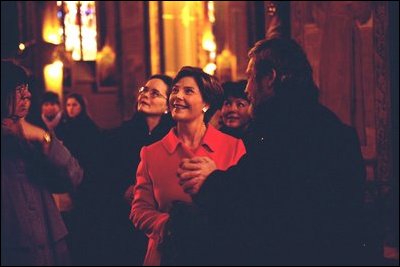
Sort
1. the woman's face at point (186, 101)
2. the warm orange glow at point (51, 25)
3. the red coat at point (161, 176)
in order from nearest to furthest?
1. the red coat at point (161, 176)
2. the woman's face at point (186, 101)
3. the warm orange glow at point (51, 25)

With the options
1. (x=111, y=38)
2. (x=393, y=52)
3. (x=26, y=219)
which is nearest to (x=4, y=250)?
(x=26, y=219)

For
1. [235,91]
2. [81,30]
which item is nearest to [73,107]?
[235,91]

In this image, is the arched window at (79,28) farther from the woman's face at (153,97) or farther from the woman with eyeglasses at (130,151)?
the woman's face at (153,97)

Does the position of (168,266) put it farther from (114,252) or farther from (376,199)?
(376,199)

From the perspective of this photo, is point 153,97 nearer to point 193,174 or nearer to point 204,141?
point 204,141

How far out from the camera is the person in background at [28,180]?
289 centimetres

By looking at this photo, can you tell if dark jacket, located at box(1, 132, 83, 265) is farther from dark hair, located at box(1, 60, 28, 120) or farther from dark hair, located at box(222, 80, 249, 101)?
dark hair, located at box(222, 80, 249, 101)

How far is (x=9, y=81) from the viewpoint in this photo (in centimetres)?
297

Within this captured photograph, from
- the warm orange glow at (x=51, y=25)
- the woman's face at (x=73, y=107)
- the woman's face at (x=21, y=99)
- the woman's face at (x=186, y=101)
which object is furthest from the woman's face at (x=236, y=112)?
the warm orange glow at (x=51, y=25)

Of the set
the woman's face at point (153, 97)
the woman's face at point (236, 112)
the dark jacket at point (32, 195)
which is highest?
the woman's face at point (153, 97)

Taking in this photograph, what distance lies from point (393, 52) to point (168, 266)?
19.1 ft

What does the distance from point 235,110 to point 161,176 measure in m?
1.56

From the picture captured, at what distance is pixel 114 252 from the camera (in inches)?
218

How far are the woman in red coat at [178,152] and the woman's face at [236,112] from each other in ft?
3.51
